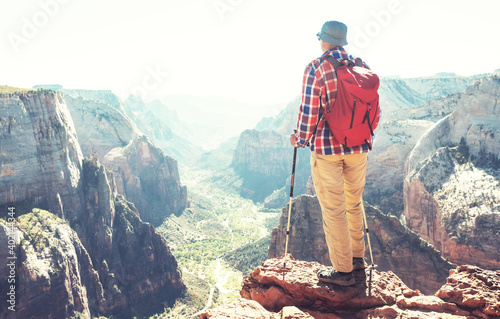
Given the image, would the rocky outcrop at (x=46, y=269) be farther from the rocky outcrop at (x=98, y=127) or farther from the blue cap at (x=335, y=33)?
the rocky outcrop at (x=98, y=127)

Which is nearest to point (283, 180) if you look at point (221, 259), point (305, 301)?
point (221, 259)

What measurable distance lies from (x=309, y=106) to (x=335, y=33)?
199 cm

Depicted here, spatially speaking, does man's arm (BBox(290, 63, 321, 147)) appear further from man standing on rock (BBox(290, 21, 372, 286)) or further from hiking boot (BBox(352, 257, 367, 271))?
hiking boot (BBox(352, 257, 367, 271))

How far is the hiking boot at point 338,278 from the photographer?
7328mm

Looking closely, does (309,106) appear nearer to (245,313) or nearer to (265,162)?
(245,313)

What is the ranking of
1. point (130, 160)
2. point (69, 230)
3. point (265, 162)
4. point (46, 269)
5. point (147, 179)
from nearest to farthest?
point (46, 269) → point (69, 230) → point (130, 160) → point (147, 179) → point (265, 162)

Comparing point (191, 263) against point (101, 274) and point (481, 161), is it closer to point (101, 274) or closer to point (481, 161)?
point (101, 274)

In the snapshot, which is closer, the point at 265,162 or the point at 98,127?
the point at 98,127

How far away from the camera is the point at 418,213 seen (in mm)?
46344

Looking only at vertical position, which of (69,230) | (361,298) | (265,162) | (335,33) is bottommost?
(265,162)

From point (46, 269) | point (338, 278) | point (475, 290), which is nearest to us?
point (475, 290)

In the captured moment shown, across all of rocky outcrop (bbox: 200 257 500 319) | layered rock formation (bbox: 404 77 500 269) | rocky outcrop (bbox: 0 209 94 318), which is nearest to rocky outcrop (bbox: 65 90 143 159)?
rocky outcrop (bbox: 0 209 94 318)

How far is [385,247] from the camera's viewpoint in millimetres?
30953

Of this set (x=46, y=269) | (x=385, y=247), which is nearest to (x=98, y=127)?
(x=46, y=269)
